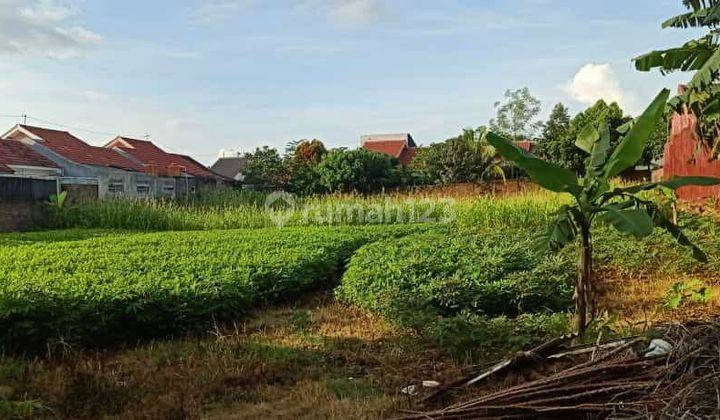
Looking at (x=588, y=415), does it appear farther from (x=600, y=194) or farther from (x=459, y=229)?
(x=459, y=229)

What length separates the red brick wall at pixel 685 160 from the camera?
11527mm

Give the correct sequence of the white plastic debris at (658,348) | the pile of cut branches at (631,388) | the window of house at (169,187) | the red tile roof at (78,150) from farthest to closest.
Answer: the window of house at (169,187), the red tile roof at (78,150), the white plastic debris at (658,348), the pile of cut branches at (631,388)

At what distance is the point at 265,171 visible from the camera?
29.1 metres

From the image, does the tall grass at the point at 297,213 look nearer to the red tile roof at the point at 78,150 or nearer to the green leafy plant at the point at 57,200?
the green leafy plant at the point at 57,200

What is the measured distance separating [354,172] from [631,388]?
21167mm

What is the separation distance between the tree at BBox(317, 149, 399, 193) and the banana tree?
62.9 ft

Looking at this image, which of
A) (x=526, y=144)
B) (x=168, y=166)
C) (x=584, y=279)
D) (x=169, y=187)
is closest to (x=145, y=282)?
(x=584, y=279)

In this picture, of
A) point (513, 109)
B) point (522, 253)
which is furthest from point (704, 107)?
point (513, 109)

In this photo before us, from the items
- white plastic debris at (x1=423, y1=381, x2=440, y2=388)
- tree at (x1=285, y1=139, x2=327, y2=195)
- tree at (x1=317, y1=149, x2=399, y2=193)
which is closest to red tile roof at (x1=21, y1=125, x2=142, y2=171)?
tree at (x1=285, y1=139, x2=327, y2=195)

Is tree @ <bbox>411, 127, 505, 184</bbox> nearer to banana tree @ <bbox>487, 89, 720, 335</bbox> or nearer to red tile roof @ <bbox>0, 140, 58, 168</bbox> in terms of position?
red tile roof @ <bbox>0, 140, 58, 168</bbox>

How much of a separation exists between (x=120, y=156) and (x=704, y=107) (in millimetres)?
26026

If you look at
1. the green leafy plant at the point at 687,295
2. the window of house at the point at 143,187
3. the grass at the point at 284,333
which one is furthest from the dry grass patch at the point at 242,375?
the window of house at the point at 143,187

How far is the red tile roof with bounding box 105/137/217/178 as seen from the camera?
28.5 meters

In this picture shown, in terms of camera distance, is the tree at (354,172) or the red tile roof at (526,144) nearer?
the tree at (354,172)
